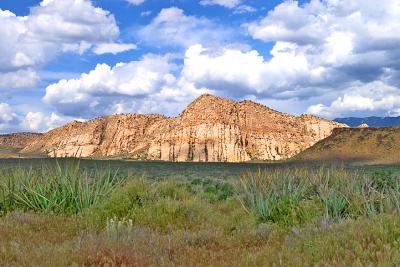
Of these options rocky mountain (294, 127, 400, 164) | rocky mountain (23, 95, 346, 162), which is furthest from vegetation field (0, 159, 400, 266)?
rocky mountain (23, 95, 346, 162)

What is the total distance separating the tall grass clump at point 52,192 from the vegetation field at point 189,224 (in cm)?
3

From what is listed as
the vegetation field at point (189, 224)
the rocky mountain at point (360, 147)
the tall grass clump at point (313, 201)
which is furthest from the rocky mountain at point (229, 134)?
the tall grass clump at point (313, 201)

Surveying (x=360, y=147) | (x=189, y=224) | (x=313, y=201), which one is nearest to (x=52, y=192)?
(x=189, y=224)

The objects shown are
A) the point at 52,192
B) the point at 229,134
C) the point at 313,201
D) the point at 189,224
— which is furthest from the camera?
the point at 229,134

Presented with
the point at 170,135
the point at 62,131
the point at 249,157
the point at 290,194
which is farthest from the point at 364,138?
the point at 62,131

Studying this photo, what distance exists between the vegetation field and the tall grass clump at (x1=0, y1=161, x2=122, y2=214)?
3 cm

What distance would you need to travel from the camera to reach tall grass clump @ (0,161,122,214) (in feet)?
47.0

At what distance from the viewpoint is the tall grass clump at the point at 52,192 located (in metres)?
14.3

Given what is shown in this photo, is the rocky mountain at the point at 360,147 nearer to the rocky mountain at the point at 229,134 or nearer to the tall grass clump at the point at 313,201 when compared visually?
the rocky mountain at the point at 229,134

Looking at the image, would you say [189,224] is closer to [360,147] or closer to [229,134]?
[360,147]

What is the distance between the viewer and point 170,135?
5384 inches

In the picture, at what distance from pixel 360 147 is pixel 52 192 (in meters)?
86.7

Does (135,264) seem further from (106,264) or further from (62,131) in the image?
(62,131)

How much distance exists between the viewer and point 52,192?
1481 cm
